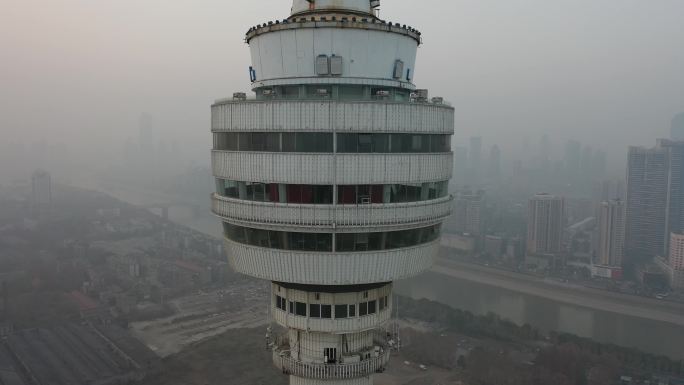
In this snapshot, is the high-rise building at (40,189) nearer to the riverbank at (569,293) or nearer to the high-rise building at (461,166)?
the riverbank at (569,293)

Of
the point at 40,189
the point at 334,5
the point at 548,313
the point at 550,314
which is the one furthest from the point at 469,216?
the point at 334,5

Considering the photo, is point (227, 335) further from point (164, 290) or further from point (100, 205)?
point (100, 205)

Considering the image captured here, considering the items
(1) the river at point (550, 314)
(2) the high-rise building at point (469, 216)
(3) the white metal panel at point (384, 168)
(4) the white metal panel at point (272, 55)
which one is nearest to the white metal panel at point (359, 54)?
(4) the white metal panel at point (272, 55)

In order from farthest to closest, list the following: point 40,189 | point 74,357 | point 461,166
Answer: point 461,166 → point 40,189 → point 74,357

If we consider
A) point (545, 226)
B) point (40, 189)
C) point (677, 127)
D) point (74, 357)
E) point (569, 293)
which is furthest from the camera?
point (677, 127)

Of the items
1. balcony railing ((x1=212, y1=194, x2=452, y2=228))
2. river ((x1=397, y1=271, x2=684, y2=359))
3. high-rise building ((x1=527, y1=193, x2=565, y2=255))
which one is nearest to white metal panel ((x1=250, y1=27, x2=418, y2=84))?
balcony railing ((x1=212, y1=194, x2=452, y2=228))

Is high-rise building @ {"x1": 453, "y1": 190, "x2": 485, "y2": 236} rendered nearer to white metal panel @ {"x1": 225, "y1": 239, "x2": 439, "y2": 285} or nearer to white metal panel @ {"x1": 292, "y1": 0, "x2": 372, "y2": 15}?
white metal panel @ {"x1": 225, "y1": 239, "x2": 439, "y2": 285}

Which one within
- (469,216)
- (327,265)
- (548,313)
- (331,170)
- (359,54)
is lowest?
(548,313)

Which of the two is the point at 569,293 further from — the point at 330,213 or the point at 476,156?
the point at 476,156
